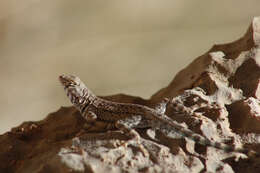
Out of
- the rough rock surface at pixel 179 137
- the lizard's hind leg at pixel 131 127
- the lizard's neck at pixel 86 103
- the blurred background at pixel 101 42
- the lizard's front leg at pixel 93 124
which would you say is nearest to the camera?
the rough rock surface at pixel 179 137

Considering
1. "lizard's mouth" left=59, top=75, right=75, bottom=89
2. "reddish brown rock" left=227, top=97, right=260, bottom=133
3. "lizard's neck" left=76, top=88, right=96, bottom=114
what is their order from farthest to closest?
"lizard's mouth" left=59, top=75, right=75, bottom=89 → "lizard's neck" left=76, top=88, right=96, bottom=114 → "reddish brown rock" left=227, top=97, right=260, bottom=133

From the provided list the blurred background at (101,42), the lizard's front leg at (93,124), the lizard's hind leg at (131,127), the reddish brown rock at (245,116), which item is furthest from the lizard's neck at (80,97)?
the blurred background at (101,42)

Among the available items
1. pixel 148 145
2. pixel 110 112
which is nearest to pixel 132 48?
pixel 110 112

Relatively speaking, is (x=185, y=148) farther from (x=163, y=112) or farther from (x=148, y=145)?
(x=163, y=112)

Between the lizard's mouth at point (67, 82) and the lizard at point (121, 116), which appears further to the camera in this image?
the lizard's mouth at point (67, 82)

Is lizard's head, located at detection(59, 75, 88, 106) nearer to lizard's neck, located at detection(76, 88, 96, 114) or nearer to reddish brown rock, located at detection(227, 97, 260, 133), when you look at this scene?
lizard's neck, located at detection(76, 88, 96, 114)

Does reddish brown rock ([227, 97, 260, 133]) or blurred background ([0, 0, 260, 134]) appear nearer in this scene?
reddish brown rock ([227, 97, 260, 133])

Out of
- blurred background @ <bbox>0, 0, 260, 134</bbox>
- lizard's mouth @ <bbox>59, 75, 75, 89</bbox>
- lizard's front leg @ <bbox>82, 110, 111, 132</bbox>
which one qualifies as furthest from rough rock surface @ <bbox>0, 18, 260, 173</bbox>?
blurred background @ <bbox>0, 0, 260, 134</bbox>

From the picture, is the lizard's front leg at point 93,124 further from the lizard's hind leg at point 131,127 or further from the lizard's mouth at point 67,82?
the lizard's mouth at point 67,82

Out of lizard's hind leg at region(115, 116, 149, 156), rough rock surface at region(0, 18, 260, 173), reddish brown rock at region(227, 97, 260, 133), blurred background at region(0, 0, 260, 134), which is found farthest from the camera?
blurred background at region(0, 0, 260, 134)
